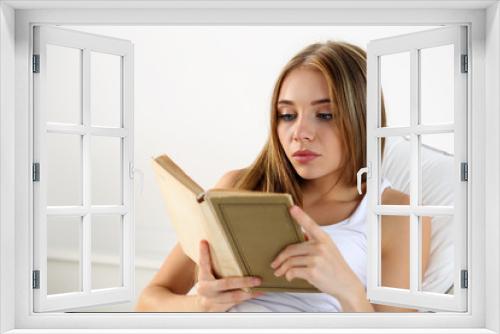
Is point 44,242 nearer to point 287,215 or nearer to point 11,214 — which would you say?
point 11,214

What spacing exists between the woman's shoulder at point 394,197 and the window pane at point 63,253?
2.55 metres

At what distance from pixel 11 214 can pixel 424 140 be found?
7.11 feet

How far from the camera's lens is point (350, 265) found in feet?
11.6

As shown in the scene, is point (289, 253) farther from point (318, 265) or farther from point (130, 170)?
point (130, 170)

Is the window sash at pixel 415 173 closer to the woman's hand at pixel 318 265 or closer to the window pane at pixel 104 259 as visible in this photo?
the woman's hand at pixel 318 265

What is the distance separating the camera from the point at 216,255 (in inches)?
116

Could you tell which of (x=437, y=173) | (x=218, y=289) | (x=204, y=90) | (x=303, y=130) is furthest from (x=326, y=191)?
(x=204, y=90)

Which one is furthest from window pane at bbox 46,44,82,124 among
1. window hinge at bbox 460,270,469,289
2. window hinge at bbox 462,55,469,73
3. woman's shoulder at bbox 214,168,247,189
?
window hinge at bbox 460,270,469,289

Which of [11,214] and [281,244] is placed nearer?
[11,214]

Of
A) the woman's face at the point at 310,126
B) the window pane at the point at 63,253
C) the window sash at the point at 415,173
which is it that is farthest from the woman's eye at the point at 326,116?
the window pane at the point at 63,253

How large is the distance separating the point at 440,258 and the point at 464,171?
3.13 feet

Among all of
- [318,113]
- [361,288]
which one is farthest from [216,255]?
[318,113]

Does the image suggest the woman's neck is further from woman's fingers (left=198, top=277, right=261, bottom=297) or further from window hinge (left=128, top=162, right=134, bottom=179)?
window hinge (left=128, top=162, right=134, bottom=179)

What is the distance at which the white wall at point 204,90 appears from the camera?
15.6 ft
